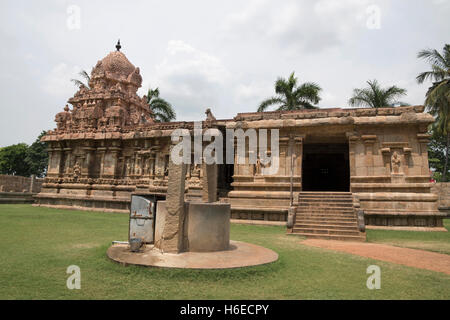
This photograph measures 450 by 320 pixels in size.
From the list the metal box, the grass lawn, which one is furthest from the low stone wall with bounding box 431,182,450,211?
the metal box

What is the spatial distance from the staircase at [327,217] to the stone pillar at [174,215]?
617 centimetres

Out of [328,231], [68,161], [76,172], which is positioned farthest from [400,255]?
[68,161]

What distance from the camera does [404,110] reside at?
561 inches

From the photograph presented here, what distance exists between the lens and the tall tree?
47.5 meters

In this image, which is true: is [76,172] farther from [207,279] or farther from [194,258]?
[207,279]

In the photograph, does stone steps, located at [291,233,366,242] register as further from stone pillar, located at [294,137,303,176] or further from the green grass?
stone pillar, located at [294,137,303,176]

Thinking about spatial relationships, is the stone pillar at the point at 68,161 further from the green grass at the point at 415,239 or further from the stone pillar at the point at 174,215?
the green grass at the point at 415,239

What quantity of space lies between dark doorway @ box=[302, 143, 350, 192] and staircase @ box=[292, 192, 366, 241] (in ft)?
26.5

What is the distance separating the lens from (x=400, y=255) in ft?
24.7

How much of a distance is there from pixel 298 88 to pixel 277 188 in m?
13.1

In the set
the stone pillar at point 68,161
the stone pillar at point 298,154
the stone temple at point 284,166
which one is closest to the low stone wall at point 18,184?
the stone temple at point 284,166

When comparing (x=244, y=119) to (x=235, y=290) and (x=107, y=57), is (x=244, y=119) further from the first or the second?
(x=107, y=57)
